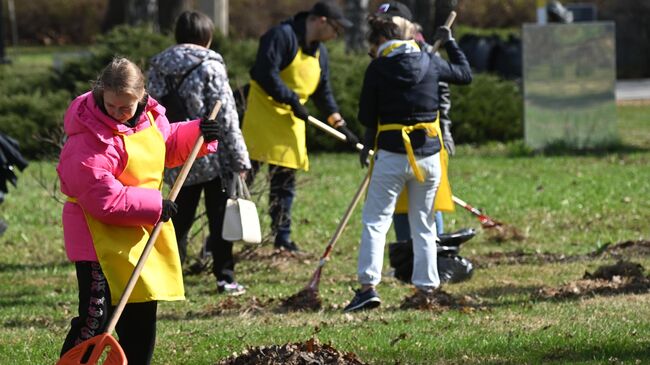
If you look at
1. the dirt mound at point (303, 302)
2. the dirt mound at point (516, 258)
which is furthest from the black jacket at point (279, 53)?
the dirt mound at point (516, 258)

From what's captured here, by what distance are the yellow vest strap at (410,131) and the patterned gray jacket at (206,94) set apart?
40.6 inches

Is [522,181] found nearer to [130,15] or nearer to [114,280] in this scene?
[114,280]

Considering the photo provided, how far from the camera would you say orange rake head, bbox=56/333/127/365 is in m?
5.21

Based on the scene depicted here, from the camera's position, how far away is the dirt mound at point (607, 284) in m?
7.84

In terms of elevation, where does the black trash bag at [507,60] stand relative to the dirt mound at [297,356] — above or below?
below

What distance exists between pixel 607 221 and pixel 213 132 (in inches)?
252

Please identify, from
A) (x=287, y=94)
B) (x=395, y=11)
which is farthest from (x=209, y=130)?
(x=287, y=94)

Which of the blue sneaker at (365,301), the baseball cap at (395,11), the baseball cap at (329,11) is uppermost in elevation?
the baseball cap at (395,11)

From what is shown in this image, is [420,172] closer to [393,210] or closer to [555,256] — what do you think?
[393,210]

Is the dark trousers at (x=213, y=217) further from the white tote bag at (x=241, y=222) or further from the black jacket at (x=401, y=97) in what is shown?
the black jacket at (x=401, y=97)

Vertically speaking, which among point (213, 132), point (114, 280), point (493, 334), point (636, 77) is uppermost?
point (213, 132)

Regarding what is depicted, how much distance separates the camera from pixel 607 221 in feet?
37.2

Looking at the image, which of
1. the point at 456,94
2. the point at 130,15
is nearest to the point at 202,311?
the point at 456,94

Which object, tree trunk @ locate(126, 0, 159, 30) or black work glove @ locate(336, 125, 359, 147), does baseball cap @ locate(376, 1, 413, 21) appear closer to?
black work glove @ locate(336, 125, 359, 147)
